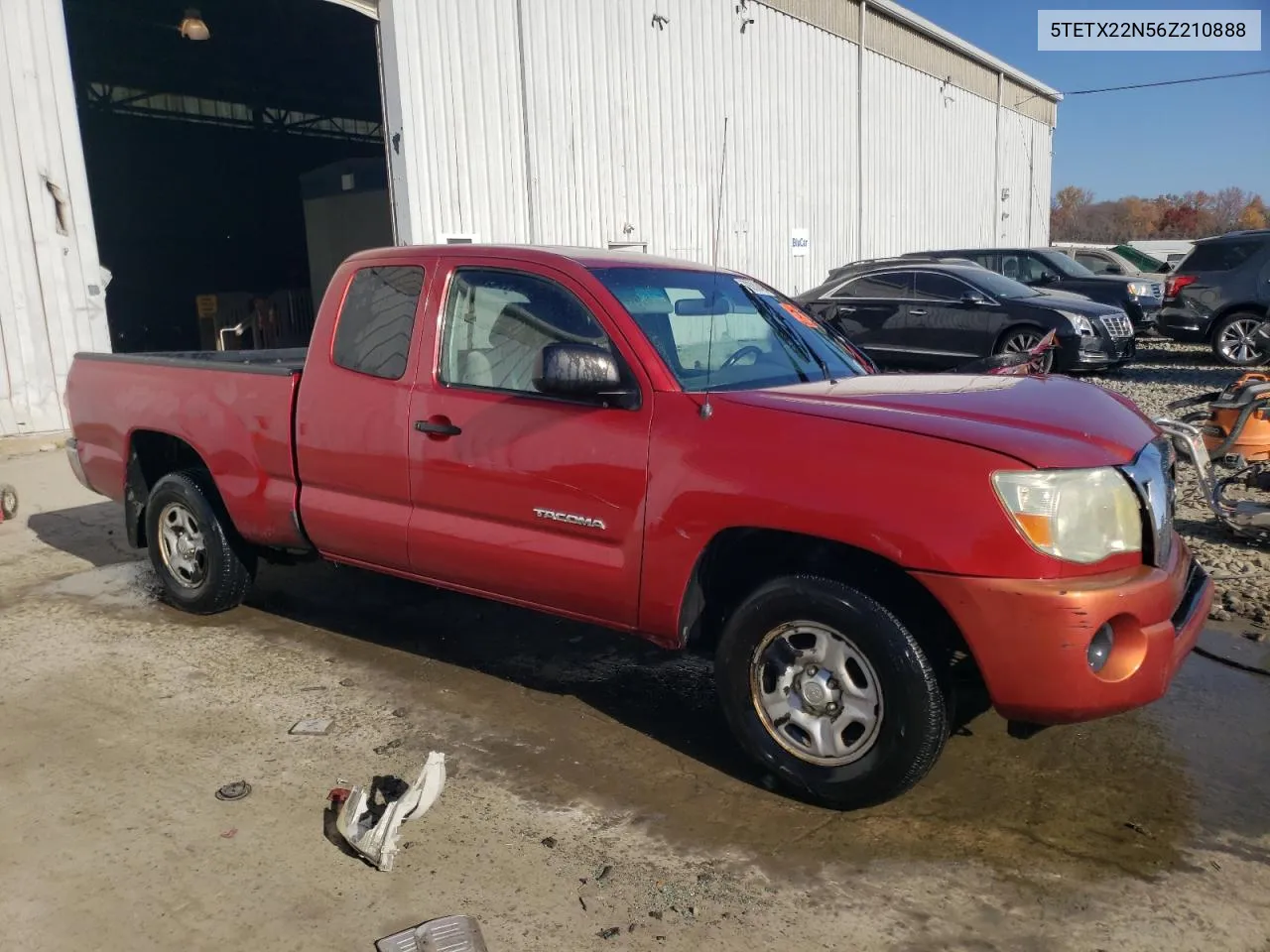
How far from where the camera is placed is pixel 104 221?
25.0m

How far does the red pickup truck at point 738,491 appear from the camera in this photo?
2912mm

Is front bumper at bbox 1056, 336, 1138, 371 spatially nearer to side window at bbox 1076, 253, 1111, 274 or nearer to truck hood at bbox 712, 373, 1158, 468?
side window at bbox 1076, 253, 1111, 274

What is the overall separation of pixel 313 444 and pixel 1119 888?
11.5 feet

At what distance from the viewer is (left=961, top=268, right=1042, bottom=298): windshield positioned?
12.7 meters

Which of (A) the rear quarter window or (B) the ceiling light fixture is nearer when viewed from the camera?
(A) the rear quarter window

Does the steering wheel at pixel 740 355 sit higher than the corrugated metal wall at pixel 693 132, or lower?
lower

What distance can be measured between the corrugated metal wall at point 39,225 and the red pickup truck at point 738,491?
6550mm

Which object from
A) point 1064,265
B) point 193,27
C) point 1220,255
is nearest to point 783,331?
point 1220,255

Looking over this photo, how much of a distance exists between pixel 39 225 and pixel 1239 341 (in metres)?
14.4

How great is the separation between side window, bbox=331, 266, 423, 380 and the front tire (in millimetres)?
1917

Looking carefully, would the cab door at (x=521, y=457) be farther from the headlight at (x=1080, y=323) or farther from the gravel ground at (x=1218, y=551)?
the headlight at (x=1080, y=323)

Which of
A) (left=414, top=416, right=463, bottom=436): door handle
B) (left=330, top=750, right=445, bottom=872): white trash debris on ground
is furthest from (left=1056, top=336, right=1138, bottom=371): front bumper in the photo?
(left=330, top=750, right=445, bottom=872): white trash debris on ground

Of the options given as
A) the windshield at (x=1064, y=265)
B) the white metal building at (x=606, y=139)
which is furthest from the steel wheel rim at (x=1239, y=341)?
the white metal building at (x=606, y=139)

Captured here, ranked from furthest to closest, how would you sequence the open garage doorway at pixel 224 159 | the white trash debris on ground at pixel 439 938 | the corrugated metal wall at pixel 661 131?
the open garage doorway at pixel 224 159, the corrugated metal wall at pixel 661 131, the white trash debris on ground at pixel 439 938
